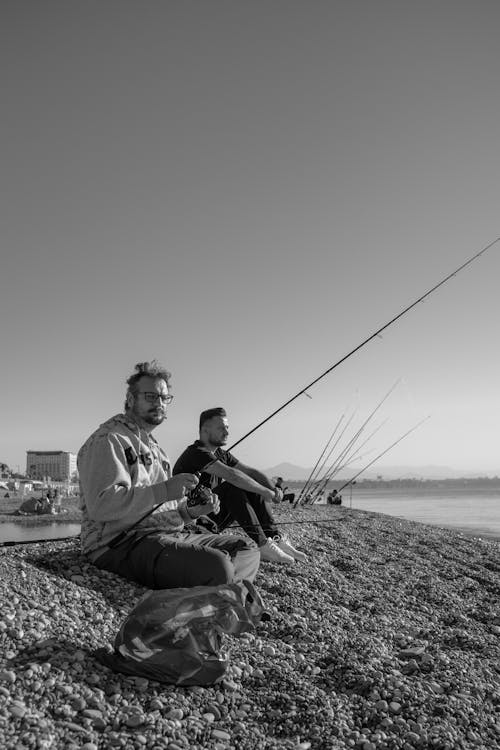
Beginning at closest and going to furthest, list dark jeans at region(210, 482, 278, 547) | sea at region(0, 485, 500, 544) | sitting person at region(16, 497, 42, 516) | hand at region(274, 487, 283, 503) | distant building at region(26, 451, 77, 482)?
dark jeans at region(210, 482, 278, 547) → hand at region(274, 487, 283, 503) → sea at region(0, 485, 500, 544) → sitting person at region(16, 497, 42, 516) → distant building at region(26, 451, 77, 482)

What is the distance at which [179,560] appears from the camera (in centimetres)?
359

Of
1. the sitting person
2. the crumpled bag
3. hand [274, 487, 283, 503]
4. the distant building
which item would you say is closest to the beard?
the crumpled bag

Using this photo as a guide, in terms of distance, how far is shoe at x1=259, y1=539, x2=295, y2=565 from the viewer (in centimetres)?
551

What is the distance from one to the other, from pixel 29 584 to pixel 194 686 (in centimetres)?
160

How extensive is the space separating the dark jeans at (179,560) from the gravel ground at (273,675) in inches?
9.0

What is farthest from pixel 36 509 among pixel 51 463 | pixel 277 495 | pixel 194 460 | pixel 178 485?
pixel 51 463

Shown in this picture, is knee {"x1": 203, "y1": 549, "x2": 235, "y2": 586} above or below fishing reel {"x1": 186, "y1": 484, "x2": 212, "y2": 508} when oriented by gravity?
below

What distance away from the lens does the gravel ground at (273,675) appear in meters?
2.46

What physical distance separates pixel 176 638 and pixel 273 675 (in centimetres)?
66

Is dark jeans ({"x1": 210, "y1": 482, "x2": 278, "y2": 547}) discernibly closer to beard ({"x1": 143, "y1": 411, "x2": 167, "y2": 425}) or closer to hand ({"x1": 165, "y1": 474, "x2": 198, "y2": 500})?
beard ({"x1": 143, "y1": 411, "x2": 167, "y2": 425})

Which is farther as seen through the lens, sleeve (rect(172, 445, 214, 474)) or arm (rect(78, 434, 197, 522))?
sleeve (rect(172, 445, 214, 474))

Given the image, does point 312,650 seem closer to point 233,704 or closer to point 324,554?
point 233,704

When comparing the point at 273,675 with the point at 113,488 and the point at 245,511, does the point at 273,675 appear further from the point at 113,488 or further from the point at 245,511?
the point at 245,511

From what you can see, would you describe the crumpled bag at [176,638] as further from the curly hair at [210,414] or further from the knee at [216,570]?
the curly hair at [210,414]
